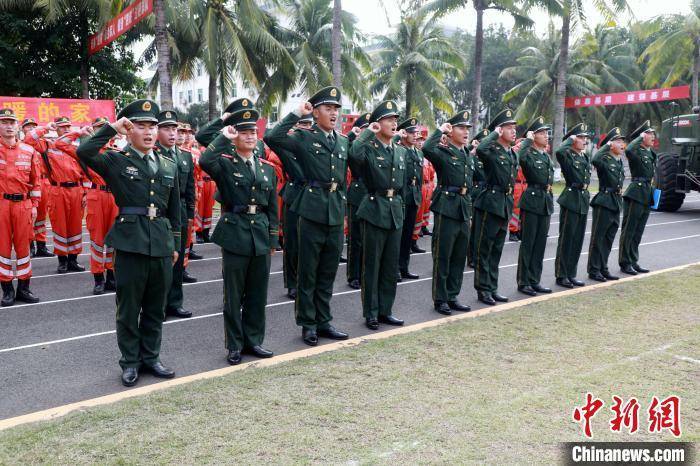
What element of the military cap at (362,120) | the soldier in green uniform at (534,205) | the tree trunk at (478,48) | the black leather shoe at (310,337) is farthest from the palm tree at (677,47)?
the black leather shoe at (310,337)

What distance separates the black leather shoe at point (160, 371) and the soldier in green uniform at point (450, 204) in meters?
2.88

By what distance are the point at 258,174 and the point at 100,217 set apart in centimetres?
302

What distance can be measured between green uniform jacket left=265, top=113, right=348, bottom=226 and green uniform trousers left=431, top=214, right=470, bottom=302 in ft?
4.54

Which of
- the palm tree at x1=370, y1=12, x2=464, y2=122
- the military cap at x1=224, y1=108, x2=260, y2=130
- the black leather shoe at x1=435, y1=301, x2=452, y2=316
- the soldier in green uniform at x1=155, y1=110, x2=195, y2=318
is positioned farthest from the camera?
the palm tree at x1=370, y1=12, x2=464, y2=122

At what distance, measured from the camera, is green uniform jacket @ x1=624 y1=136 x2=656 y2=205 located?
8.48 meters

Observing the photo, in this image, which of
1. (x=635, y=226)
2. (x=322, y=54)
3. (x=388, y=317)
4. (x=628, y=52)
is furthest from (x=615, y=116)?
(x=388, y=317)

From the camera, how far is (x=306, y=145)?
17.7ft

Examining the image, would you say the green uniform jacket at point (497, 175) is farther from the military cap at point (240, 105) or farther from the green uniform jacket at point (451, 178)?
the military cap at point (240, 105)

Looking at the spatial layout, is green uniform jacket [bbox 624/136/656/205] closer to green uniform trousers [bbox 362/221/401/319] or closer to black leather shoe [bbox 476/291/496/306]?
black leather shoe [bbox 476/291/496/306]

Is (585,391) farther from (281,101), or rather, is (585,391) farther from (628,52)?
(628,52)

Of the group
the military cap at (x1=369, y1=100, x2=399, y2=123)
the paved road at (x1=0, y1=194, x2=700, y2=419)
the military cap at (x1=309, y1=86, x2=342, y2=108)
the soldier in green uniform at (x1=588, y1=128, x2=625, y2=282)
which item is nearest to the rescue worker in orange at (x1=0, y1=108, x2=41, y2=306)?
the paved road at (x1=0, y1=194, x2=700, y2=419)

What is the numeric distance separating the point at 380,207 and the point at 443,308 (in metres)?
1.34

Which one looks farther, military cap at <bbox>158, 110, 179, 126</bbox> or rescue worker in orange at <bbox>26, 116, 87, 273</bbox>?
rescue worker in orange at <bbox>26, 116, 87, 273</bbox>

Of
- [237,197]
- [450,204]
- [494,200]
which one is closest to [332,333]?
[237,197]
